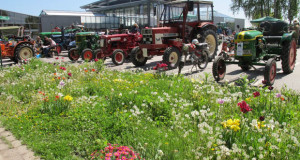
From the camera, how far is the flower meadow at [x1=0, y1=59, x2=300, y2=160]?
2.41m

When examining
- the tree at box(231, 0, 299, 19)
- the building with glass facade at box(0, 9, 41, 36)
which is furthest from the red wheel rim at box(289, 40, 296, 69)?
the building with glass facade at box(0, 9, 41, 36)

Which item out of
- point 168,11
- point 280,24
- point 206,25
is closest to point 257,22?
point 280,24

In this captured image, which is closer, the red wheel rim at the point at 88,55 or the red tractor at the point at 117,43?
the red tractor at the point at 117,43

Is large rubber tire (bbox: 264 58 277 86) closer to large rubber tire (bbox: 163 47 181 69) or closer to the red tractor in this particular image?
large rubber tire (bbox: 163 47 181 69)

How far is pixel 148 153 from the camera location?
246 centimetres

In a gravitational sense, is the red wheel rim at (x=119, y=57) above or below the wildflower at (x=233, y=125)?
above

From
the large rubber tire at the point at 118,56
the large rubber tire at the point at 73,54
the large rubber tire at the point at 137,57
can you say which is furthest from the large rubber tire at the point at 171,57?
the large rubber tire at the point at 73,54

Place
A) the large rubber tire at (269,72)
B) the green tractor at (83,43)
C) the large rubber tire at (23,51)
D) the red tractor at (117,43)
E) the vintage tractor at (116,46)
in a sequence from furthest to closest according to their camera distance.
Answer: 1. the green tractor at (83,43)
2. the large rubber tire at (23,51)
3. the red tractor at (117,43)
4. the vintage tractor at (116,46)
5. the large rubber tire at (269,72)

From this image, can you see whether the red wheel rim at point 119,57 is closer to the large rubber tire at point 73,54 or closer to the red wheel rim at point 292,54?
the large rubber tire at point 73,54

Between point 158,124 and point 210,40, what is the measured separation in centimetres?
863

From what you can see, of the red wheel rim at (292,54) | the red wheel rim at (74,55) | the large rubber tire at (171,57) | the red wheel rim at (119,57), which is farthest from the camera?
the red wheel rim at (74,55)

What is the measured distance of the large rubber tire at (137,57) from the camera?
32.9 ft

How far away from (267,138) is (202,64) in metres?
6.93

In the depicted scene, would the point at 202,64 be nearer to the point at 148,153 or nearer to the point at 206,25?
the point at 206,25
